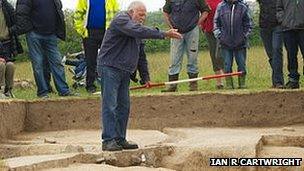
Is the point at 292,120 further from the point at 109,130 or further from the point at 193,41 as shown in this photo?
the point at 109,130

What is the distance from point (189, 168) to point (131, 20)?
2285 mm

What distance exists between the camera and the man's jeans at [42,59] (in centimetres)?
1434

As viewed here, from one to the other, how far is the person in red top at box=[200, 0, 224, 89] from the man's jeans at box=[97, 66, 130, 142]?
14.3 feet

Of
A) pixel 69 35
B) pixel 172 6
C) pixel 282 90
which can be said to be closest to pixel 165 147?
pixel 282 90

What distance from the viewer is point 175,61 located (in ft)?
49.0

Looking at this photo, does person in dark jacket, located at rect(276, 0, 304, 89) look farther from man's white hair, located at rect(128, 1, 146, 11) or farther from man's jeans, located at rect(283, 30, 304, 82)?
man's white hair, located at rect(128, 1, 146, 11)

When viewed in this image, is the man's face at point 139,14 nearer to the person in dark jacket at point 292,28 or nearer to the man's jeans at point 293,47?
the person in dark jacket at point 292,28

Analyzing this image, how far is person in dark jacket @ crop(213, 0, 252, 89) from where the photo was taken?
14820 mm

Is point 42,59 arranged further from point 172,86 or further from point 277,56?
point 277,56

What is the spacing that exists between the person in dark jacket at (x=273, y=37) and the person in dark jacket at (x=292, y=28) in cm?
25

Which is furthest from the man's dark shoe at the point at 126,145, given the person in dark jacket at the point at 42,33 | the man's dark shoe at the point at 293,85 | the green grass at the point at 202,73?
the man's dark shoe at the point at 293,85

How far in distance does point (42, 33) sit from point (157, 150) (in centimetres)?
393

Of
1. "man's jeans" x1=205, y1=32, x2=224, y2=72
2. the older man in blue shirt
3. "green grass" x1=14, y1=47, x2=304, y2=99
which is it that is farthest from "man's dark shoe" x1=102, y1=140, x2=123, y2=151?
"man's jeans" x1=205, y1=32, x2=224, y2=72

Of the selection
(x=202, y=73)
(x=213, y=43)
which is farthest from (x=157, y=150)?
(x=202, y=73)
